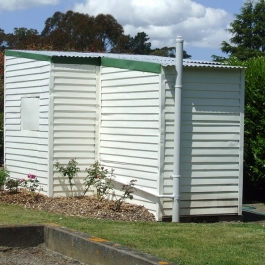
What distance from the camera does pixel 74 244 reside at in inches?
311

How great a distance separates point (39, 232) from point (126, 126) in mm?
3809

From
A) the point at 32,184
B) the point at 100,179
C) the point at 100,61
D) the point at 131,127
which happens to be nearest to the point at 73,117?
the point at 100,61

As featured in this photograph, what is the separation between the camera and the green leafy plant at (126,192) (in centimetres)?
1143

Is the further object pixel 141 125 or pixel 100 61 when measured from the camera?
pixel 100 61

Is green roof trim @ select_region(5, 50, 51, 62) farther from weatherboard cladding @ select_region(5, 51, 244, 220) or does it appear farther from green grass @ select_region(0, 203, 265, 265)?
green grass @ select_region(0, 203, 265, 265)

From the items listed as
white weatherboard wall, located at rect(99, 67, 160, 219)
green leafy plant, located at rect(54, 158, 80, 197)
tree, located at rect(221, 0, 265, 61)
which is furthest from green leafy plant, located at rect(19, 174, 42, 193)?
tree, located at rect(221, 0, 265, 61)

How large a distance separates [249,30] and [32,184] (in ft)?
111

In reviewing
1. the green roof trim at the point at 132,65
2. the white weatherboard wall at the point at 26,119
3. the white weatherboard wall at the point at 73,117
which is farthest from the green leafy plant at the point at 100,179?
the green roof trim at the point at 132,65

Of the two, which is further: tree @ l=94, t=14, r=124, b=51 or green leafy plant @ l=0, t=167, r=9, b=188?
tree @ l=94, t=14, r=124, b=51

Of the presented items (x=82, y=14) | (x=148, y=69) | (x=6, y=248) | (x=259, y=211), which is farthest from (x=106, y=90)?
(x=82, y=14)

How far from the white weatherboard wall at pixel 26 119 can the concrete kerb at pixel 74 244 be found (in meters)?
4.17

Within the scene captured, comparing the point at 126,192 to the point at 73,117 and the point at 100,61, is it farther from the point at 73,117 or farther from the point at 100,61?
the point at 100,61

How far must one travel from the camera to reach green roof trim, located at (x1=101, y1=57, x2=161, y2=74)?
11008 millimetres

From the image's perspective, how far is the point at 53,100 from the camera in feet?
41.1
